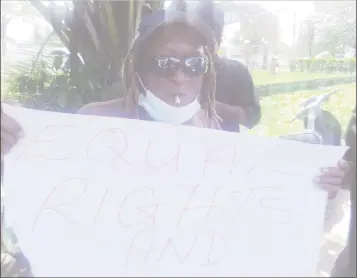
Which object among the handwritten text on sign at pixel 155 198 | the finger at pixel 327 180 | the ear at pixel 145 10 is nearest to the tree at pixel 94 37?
the ear at pixel 145 10

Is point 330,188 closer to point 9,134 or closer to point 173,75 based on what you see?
point 173,75

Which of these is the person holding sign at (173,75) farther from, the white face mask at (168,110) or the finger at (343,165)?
the finger at (343,165)

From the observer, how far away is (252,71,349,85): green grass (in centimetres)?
97

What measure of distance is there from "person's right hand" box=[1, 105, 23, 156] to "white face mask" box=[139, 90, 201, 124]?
255mm

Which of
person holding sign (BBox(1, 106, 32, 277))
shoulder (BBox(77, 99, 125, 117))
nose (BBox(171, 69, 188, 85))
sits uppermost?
nose (BBox(171, 69, 188, 85))

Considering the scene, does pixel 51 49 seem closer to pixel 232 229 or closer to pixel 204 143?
pixel 204 143

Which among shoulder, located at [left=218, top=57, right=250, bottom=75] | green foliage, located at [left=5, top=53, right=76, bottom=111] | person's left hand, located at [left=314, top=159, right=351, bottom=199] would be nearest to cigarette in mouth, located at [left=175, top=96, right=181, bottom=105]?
shoulder, located at [left=218, top=57, right=250, bottom=75]

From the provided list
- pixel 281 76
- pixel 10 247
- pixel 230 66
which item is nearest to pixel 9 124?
pixel 10 247

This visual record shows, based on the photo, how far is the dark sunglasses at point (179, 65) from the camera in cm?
94

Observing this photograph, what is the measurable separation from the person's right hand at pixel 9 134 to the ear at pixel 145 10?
35 cm

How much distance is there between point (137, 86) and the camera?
979 mm

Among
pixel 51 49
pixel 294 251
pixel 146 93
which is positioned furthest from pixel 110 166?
pixel 294 251

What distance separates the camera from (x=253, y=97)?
0.98 metres

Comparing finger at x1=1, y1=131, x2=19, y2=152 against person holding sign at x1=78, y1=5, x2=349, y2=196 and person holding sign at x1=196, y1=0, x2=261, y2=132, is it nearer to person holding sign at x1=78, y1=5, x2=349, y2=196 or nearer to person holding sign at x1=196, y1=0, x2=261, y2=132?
person holding sign at x1=78, y1=5, x2=349, y2=196
